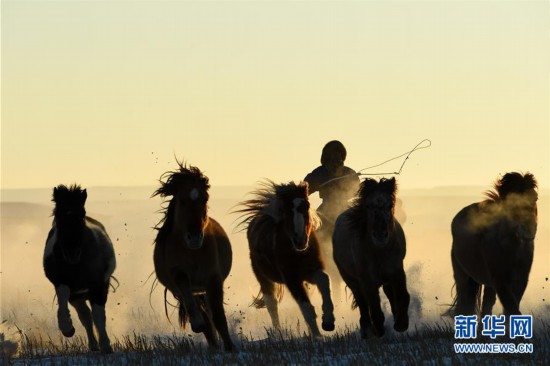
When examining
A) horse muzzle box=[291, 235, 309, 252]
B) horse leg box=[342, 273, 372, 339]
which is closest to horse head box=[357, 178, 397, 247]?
horse leg box=[342, 273, 372, 339]

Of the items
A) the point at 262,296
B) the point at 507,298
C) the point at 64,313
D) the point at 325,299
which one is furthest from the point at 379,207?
the point at 262,296

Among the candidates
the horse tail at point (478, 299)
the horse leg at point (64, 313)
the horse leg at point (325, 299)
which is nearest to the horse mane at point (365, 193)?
the horse leg at point (325, 299)

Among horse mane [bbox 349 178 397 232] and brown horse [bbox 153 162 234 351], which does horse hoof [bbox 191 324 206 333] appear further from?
horse mane [bbox 349 178 397 232]

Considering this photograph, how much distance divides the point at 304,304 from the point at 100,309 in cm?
286

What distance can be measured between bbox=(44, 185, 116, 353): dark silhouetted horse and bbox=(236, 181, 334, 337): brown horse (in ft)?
7.85

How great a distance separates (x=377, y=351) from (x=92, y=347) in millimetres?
4564

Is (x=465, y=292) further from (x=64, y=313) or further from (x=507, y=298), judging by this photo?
(x=64, y=313)

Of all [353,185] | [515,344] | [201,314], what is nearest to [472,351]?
[515,344]

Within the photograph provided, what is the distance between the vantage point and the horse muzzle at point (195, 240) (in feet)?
73.8

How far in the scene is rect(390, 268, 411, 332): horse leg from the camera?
22.7 m

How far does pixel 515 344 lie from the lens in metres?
21.1

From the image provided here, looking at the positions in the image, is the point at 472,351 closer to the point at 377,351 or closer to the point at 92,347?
the point at 377,351

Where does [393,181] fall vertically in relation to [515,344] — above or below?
above

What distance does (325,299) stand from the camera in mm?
23719
